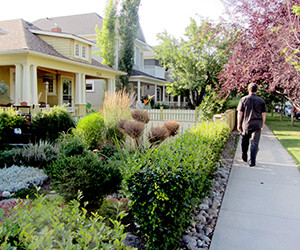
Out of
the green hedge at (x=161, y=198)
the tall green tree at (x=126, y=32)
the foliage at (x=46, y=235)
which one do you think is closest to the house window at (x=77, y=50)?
the tall green tree at (x=126, y=32)

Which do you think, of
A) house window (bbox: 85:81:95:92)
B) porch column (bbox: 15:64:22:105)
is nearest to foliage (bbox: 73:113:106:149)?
porch column (bbox: 15:64:22:105)

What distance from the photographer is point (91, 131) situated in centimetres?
748

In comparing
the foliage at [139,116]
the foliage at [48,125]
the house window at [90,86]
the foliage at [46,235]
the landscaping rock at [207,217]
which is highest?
the house window at [90,86]

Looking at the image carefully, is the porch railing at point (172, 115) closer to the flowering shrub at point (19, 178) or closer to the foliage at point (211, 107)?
the foliage at point (211, 107)

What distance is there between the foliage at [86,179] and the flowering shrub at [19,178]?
4.16ft

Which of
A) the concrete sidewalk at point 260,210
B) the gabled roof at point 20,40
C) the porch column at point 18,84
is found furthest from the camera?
the porch column at point 18,84

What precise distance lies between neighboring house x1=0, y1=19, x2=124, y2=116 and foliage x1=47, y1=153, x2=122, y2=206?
382 inches

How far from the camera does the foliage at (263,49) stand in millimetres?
9727

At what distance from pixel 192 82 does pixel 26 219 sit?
2100 cm

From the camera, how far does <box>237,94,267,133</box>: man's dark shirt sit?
6.48 m

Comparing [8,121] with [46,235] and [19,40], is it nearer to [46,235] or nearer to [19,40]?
[46,235]

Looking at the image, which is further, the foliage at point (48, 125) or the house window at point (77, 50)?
the house window at point (77, 50)

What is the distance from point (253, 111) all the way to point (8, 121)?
6005 mm

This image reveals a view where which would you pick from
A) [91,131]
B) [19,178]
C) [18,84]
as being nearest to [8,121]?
[91,131]
